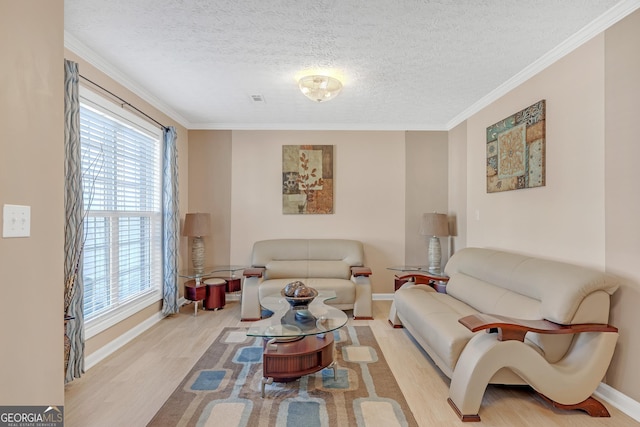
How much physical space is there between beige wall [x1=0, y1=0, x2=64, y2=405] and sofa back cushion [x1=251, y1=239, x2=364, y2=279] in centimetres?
303

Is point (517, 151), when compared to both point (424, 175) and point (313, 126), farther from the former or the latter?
point (313, 126)

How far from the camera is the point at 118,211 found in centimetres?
317

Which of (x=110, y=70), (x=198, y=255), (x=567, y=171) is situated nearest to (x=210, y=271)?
(x=198, y=255)

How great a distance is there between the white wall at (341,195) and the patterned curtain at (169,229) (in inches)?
37.1

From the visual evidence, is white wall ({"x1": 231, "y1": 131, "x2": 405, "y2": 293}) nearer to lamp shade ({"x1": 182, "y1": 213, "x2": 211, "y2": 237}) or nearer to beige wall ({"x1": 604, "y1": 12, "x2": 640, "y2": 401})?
lamp shade ({"x1": 182, "y1": 213, "x2": 211, "y2": 237})

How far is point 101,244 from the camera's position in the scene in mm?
2902

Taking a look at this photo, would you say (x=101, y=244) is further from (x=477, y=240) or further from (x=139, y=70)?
(x=477, y=240)

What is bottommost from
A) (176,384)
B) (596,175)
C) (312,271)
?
(176,384)

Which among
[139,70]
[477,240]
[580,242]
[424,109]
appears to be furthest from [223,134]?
[580,242]

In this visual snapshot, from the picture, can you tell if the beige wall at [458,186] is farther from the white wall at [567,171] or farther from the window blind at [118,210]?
the window blind at [118,210]

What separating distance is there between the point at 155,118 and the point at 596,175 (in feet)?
14.3

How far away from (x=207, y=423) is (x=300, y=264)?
2.53 metres

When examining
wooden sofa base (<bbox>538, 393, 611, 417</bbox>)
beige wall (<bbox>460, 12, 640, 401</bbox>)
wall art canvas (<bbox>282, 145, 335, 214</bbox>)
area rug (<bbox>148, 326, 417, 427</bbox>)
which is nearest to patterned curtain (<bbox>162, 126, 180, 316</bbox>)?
area rug (<bbox>148, 326, 417, 427</bbox>)

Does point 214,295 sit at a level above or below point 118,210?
below
